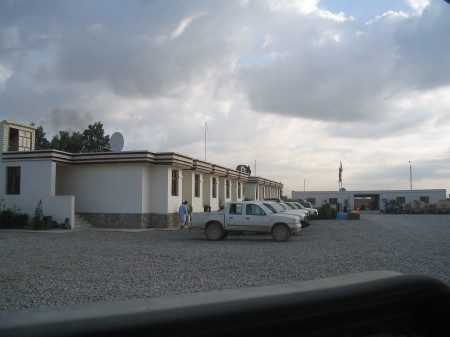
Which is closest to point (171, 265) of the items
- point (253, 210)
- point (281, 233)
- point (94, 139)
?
point (281, 233)

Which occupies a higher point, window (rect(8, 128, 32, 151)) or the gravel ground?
window (rect(8, 128, 32, 151))

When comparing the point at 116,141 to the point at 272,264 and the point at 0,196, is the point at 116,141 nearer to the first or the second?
the point at 0,196

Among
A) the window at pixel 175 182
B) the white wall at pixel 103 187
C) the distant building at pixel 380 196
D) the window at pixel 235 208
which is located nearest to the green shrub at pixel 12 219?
the white wall at pixel 103 187

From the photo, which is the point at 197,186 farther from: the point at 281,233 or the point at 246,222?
the point at 281,233

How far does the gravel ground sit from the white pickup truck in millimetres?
929

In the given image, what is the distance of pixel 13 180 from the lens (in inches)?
1022

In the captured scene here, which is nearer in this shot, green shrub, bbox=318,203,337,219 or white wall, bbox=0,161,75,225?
white wall, bbox=0,161,75,225

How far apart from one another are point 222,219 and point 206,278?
29.7ft

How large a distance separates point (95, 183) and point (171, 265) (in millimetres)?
16257

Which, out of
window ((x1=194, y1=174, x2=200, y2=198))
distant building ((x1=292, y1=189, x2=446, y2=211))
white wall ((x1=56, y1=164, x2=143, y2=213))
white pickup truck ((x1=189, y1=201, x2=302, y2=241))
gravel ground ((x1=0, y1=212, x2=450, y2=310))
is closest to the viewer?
gravel ground ((x1=0, y1=212, x2=450, y2=310))

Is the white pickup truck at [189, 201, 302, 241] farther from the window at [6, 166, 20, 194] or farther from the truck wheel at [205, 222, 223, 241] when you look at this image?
the window at [6, 166, 20, 194]

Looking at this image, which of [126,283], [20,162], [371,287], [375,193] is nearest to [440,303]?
[371,287]

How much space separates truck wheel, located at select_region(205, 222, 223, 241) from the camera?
18.3 meters

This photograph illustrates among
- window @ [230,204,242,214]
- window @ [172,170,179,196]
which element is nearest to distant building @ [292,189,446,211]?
window @ [172,170,179,196]
